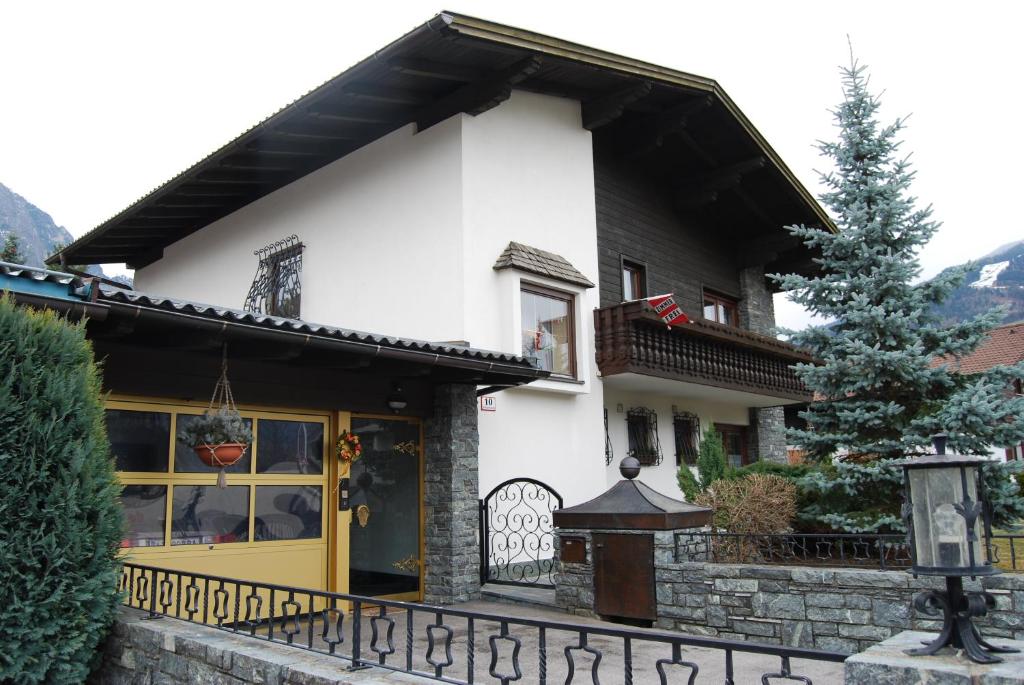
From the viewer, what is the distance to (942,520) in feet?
10.3

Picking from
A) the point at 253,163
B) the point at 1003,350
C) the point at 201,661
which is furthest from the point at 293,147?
the point at 1003,350

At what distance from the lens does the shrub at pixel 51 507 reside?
4715 mm

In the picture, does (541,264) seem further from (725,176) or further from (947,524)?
(947,524)

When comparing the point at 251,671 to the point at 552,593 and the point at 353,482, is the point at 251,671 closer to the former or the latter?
the point at 353,482

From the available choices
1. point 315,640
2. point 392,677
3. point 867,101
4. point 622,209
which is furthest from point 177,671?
point 622,209

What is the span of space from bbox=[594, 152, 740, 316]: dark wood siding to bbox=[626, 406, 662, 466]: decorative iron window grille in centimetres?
193

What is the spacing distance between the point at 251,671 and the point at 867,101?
8.58 m

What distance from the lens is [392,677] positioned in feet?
12.8

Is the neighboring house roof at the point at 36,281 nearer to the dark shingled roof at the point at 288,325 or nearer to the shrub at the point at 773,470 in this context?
the dark shingled roof at the point at 288,325

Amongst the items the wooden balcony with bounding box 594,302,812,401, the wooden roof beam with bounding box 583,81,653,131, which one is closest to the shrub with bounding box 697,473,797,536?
the wooden balcony with bounding box 594,302,812,401

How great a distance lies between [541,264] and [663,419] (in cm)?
442

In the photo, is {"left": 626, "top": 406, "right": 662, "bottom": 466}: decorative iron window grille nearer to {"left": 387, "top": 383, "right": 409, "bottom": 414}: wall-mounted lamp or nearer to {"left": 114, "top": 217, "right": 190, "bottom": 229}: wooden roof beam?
{"left": 387, "top": 383, "right": 409, "bottom": 414}: wall-mounted lamp

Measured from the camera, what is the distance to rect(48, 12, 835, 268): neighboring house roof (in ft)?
30.6

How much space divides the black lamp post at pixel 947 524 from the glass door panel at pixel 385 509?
592 cm
